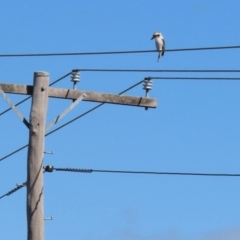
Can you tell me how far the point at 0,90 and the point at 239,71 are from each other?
3788 mm

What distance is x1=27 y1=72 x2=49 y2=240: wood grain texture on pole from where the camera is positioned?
13.6 m

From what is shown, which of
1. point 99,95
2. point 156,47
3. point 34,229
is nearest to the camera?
point 34,229

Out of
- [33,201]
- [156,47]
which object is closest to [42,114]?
[33,201]

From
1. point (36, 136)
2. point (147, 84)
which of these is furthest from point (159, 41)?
point (36, 136)

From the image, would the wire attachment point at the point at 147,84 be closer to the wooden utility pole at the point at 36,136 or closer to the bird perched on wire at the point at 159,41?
the wooden utility pole at the point at 36,136

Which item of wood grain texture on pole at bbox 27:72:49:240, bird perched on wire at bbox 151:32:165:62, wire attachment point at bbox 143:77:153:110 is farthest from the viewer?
bird perched on wire at bbox 151:32:165:62

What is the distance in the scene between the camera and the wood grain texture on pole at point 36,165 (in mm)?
13617

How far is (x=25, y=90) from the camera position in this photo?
46.2 ft

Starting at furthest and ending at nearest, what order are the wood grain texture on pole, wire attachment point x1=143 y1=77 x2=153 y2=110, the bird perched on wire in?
the bird perched on wire < wire attachment point x1=143 y1=77 x2=153 y2=110 < the wood grain texture on pole

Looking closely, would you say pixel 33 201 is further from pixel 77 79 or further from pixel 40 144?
pixel 77 79

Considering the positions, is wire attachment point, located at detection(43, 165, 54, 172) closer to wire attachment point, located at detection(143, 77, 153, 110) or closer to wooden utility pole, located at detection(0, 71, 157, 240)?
wooden utility pole, located at detection(0, 71, 157, 240)

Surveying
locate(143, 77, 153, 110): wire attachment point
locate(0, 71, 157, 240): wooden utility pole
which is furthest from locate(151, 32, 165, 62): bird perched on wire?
locate(0, 71, 157, 240): wooden utility pole

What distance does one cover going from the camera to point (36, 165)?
45.1 ft

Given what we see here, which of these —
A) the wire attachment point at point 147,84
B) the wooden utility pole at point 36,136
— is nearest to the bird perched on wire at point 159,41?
the wire attachment point at point 147,84
